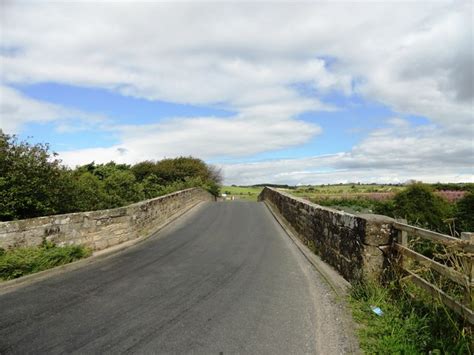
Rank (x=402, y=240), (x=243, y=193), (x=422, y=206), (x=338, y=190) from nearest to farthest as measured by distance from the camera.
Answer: (x=402, y=240) → (x=422, y=206) → (x=338, y=190) → (x=243, y=193)

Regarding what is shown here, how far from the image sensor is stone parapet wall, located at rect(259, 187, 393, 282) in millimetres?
6836

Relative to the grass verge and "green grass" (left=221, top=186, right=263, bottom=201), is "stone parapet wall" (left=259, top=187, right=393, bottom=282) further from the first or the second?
"green grass" (left=221, top=186, right=263, bottom=201)

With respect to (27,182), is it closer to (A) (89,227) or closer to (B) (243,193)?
(A) (89,227)

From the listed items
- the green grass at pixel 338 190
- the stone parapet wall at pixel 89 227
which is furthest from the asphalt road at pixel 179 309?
the green grass at pixel 338 190

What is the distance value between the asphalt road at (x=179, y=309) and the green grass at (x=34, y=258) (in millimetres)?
577

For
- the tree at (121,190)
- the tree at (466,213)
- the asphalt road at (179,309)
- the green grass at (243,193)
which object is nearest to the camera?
the asphalt road at (179,309)

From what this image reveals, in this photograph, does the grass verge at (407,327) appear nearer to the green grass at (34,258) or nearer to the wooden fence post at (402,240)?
the wooden fence post at (402,240)

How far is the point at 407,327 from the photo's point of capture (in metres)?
4.96

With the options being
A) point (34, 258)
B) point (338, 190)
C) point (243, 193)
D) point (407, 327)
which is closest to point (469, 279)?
point (407, 327)

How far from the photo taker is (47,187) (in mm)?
11984

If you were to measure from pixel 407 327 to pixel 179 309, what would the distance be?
3.18 meters

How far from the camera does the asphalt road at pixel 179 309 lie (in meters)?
4.81

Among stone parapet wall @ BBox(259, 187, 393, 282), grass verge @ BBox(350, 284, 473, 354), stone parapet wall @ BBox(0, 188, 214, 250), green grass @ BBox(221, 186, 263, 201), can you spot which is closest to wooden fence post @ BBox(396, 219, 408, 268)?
stone parapet wall @ BBox(259, 187, 393, 282)

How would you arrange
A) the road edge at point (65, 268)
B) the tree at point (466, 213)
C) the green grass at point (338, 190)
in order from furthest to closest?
the green grass at point (338, 190) → the tree at point (466, 213) → the road edge at point (65, 268)
